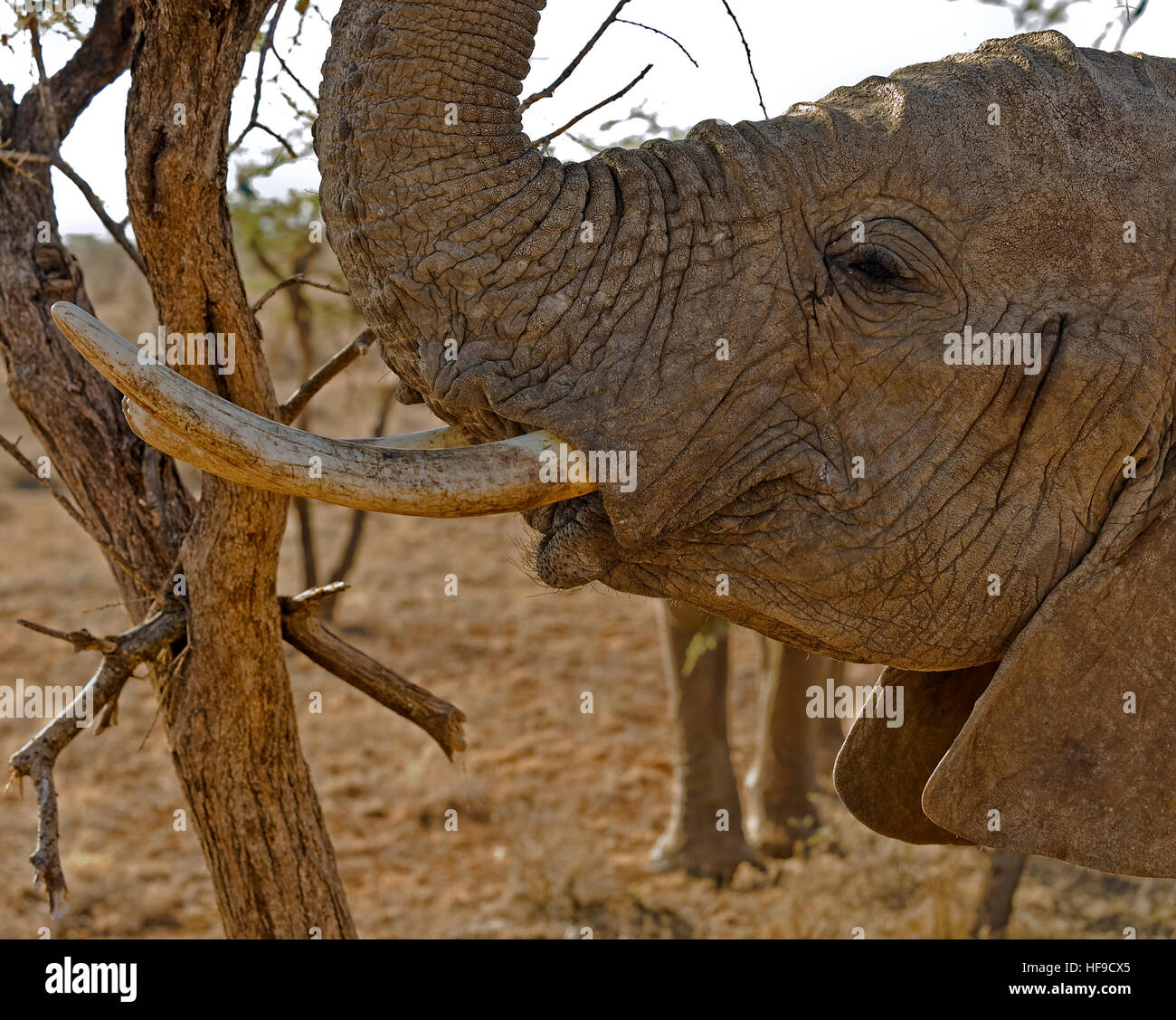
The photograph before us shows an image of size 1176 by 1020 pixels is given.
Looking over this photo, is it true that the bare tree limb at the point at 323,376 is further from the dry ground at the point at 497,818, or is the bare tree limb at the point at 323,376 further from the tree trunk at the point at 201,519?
the dry ground at the point at 497,818

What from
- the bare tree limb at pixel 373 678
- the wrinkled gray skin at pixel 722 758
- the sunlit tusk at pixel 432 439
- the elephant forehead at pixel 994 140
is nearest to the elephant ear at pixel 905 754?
the bare tree limb at pixel 373 678

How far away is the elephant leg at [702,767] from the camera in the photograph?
23.8 feet

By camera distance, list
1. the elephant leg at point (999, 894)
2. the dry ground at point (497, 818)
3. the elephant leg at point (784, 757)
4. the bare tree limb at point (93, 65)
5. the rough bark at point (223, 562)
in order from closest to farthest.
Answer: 1. the rough bark at point (223, 562)
2. the bare tree limb at point (93, 65)
3. the elephant leg at point (999, 894)
4. the dry ground at point (497, 818)
5. the elephant leg at point (784, 757)

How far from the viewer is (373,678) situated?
3.43m

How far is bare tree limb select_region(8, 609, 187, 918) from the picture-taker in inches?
104

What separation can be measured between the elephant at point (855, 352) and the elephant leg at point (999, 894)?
142 inches

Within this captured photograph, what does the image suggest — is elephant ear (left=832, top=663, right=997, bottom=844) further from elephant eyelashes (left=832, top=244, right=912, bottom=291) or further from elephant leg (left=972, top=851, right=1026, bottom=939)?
elephant leg (left=972, top=851, right=1026, bottom=939)

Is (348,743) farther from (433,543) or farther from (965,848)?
(433,543)

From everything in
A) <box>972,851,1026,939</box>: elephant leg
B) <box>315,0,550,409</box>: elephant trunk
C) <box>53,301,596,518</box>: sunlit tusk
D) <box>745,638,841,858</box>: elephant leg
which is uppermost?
<box>315,0,550,409</box>: elephant trunk

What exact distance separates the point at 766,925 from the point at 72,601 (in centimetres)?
679

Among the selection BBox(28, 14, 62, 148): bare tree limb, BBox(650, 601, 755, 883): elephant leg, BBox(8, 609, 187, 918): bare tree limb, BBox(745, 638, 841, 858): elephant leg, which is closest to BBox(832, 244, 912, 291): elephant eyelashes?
BBox(8, 609, 187, 918): bare tree limb

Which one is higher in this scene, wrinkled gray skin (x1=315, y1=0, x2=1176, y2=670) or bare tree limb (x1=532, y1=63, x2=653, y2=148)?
bare tree limb (x1=532, y1=63, x2=653, y2=148)

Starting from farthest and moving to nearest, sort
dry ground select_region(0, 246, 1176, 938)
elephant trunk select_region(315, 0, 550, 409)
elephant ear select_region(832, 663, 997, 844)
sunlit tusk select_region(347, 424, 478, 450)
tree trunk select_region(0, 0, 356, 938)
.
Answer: dry ground select_region(0, 246, 1176, 938)
elephant ear select_region(832, 663, 997, 844)
tree trunk select_region(0, 0, 356, 938)
sunlit tusk select_region(347, 424, 478, 450)
elephant trunk select_region(315, 0, 550, 409)

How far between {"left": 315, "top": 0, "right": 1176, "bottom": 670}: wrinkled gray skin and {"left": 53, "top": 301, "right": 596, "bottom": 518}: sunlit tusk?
0.18 metres
